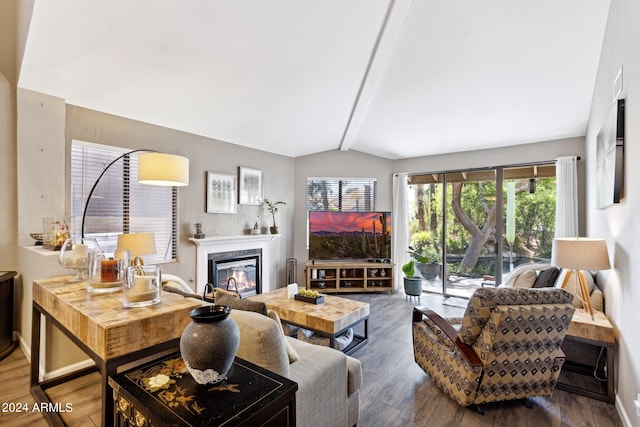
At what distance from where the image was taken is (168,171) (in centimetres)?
247

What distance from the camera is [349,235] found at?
5.53m

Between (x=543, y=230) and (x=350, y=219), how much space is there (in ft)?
9.81

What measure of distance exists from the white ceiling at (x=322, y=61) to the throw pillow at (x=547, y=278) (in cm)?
194

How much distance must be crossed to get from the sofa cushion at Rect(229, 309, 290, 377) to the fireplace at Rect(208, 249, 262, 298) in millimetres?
2891

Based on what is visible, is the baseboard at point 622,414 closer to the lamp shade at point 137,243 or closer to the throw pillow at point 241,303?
the throw pillow at point 241,303

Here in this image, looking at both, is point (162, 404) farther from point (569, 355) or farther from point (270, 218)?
point (270, 218)

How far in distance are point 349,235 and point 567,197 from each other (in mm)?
3248

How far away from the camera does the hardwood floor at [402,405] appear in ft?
6.73

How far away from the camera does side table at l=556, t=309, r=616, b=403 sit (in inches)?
90.5

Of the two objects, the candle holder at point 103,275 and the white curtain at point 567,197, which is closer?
the candle holder at point 103,275

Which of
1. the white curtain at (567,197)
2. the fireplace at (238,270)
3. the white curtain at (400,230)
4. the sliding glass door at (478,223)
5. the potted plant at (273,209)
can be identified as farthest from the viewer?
the white curtain at (400,230)

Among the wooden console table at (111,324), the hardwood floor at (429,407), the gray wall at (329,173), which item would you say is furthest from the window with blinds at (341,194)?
the wooden console table at (111,324)

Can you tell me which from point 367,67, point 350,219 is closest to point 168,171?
point 367,67

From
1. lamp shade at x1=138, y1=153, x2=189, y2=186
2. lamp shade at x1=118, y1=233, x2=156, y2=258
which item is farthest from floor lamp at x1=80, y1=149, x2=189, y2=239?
lamp shade at x1=118, y1=233, x2=156, y2=258
